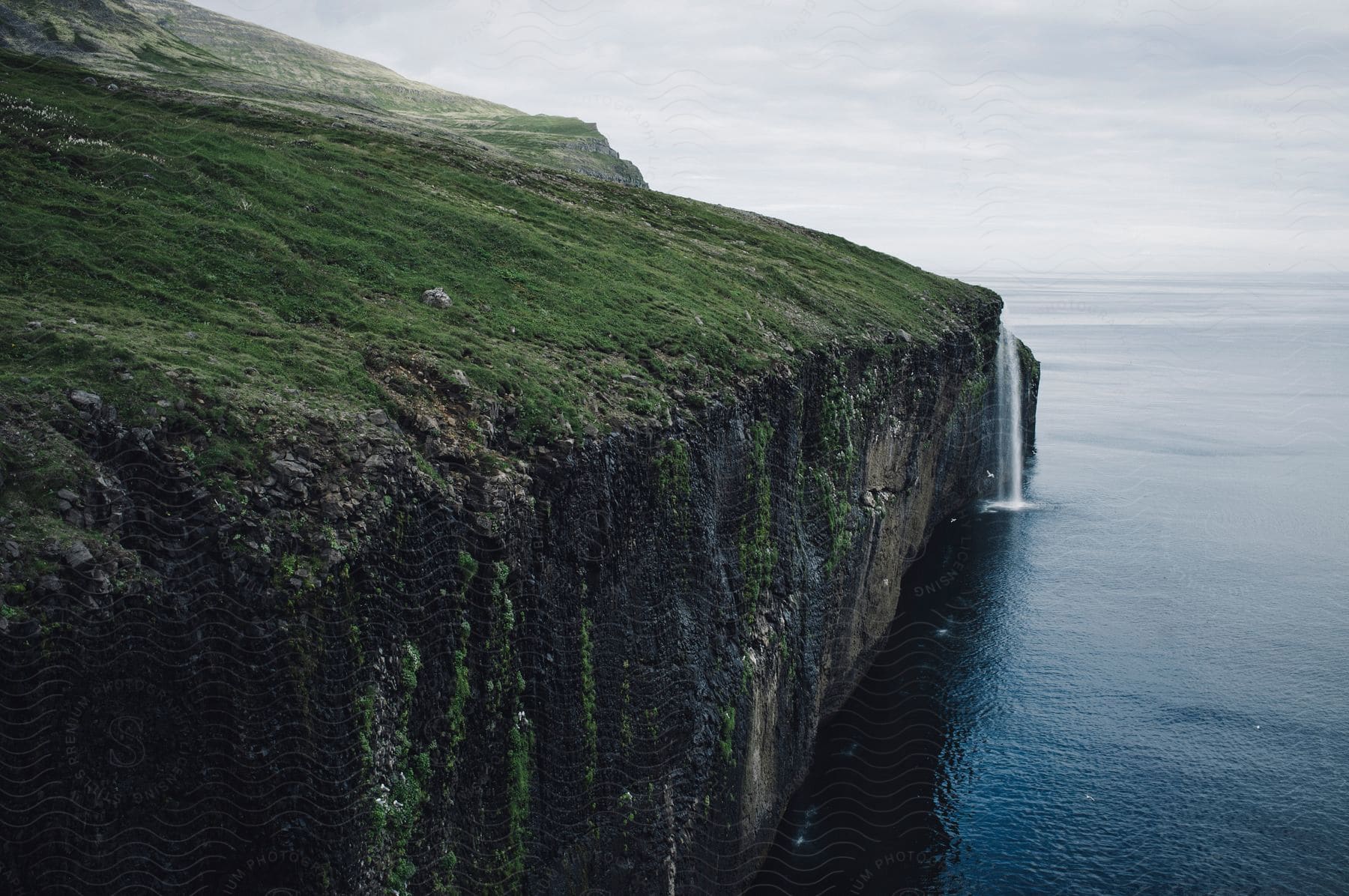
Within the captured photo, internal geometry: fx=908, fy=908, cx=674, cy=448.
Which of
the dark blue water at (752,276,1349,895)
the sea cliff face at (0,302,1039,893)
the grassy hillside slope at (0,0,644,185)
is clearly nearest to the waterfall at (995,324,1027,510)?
the dark blue water at (752,276,1349,895)

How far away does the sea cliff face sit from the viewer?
12.9m

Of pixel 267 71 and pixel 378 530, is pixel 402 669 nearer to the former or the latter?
pixel 378 530

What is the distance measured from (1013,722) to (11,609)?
37029 mm

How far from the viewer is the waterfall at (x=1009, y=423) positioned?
7444 centimetres

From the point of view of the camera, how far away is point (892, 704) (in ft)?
136

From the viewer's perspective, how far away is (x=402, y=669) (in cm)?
1644

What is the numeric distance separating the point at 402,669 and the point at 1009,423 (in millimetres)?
69050

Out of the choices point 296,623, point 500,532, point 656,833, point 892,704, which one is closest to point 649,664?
point 656,833

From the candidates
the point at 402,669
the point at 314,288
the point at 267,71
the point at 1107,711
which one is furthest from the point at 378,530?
the point at 267,71

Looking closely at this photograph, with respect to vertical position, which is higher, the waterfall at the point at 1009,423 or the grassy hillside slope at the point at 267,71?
the grassy hillside slope at the point at 267,71

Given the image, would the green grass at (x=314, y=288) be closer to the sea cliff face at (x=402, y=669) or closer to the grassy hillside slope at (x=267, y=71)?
the sea cliff face at (x=402, y=669)

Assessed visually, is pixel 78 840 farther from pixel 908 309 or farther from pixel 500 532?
pixel 908 309

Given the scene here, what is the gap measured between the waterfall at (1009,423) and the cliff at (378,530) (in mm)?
36722

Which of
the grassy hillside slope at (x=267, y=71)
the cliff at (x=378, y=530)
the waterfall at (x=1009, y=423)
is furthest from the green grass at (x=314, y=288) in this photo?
the waterfall at (x=1009, y=423)
